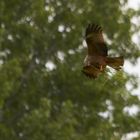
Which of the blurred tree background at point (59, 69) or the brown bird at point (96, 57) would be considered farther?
the blurred tree background at point (59, 69)

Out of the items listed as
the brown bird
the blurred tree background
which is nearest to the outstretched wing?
the brown bird

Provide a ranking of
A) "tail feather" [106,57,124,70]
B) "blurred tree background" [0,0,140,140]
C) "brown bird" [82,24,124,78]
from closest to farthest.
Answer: "brown bird" [82,24,124,78] → "tail feather" [106,57,124,70] → "blurred tree background" [0,0,140,140]

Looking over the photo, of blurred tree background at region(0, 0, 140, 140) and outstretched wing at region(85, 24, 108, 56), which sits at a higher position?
blurred tree background at region(0, 0, 140, 140)

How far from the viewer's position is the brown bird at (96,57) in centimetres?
378

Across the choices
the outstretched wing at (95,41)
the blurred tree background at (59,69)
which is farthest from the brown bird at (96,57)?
the blurred tree background at (59,69)

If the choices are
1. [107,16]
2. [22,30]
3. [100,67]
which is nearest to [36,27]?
[22,30]

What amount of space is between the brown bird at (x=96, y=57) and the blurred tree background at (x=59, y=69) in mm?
19973

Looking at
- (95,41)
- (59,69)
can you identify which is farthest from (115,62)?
(59,69)

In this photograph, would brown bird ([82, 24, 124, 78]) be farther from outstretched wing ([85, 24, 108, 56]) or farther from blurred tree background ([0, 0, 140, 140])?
blurred tree background ([0, 0, 140, 140])

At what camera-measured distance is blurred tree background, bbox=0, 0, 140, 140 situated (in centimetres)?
2491

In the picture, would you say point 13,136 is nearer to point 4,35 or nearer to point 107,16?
point 4,35

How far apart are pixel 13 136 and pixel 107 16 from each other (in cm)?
550

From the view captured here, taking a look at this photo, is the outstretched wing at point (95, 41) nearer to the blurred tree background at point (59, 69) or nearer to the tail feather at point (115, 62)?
the tail feather at point (115, 62)

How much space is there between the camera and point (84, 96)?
26.5 meters
